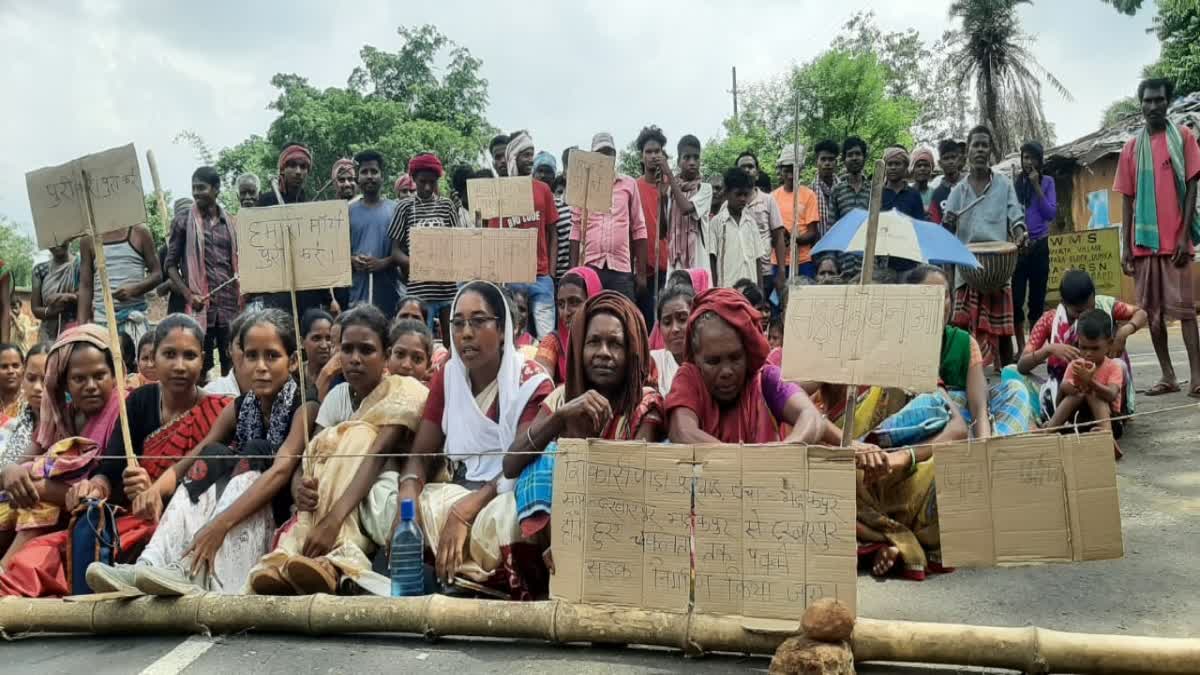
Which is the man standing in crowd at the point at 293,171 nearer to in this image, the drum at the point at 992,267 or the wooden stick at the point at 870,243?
the drum at the point at 992,267

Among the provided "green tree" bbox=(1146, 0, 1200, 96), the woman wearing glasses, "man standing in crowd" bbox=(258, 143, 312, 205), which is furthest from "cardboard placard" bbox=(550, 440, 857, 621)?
"green tree" bbox=(1146, 0, 1200, 96)

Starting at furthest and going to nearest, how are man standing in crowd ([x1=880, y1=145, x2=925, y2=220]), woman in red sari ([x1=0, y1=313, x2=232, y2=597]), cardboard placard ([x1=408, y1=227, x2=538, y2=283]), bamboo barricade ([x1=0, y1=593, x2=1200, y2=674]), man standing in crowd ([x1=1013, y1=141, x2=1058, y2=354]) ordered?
man standing in crowd ([x1=880, y1=145, x2=925, y2=220]), man standing in crowd ([x1=1013, y1=141, x2=1058, y2=354]), cardboard placard ([x1=408, y1=227, x2=538, y2=283]), woman in red sari ([x1=0, y1=313, x2=232, y2=597]), bamboo barricade ([x1=0, y1=593, x2=1200, y2=674])

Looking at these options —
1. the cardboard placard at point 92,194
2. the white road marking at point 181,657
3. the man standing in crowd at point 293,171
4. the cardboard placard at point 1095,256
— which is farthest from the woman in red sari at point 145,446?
the cardboard placard at point 1095,256

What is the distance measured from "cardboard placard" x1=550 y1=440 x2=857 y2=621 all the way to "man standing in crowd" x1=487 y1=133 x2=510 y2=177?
21.6 feet

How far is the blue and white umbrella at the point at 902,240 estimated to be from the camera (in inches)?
244

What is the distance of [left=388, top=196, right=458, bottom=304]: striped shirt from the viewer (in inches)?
318

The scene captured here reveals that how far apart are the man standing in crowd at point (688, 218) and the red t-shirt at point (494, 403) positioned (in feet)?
12.8

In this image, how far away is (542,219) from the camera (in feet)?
27.8

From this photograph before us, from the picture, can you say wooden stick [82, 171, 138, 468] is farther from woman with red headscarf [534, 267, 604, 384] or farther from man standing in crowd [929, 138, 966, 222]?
man standing in crowd [929, 138, 966, 222]

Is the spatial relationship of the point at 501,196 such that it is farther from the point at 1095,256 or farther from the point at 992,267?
the point at 1095,256

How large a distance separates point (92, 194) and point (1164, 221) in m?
6.81

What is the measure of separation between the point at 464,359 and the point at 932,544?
2.31 metres

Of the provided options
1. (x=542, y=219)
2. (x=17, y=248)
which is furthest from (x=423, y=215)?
(x=17, y=248)

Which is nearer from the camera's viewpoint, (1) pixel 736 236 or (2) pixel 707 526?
(2) pixel 707 526
